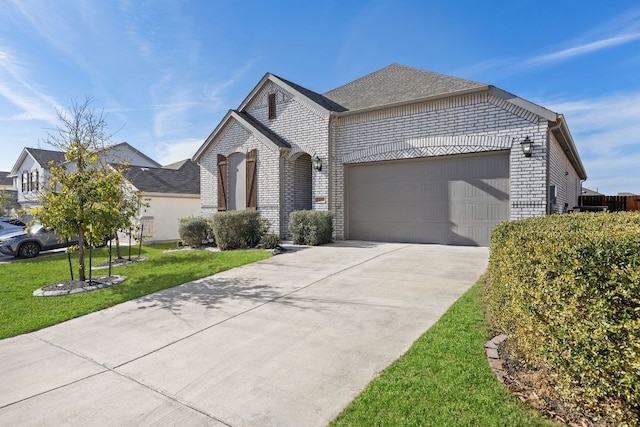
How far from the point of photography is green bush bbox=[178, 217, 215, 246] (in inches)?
497

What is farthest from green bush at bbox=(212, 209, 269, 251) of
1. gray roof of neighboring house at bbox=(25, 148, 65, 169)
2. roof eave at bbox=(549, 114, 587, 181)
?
gray roof of neighboring house at bbox=(25, 148, 65, 169)

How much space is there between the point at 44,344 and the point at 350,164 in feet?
31.9

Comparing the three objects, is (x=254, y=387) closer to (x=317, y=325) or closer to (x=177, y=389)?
(x=177, y=389)

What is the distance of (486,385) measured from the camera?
106 inches

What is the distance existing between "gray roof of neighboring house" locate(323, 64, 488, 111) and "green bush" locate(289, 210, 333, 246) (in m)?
4.12

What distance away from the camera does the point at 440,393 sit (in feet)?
8.54

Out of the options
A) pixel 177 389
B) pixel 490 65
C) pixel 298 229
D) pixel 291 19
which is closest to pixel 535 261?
pixel 177 389

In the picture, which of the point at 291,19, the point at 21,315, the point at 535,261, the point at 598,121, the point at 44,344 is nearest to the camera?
the point at 535,261

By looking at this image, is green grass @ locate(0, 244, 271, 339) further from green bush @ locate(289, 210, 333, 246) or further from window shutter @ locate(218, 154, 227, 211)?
window shutter @ locate(218, 154, 227, 211)

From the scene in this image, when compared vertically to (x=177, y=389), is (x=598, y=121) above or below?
above

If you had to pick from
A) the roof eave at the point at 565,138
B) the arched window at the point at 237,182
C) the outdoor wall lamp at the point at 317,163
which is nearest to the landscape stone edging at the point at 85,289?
the arched window at the point at 237,182

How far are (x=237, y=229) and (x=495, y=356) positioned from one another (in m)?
9.46

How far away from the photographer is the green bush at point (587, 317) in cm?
192

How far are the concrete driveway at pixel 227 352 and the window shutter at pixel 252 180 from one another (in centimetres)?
696
